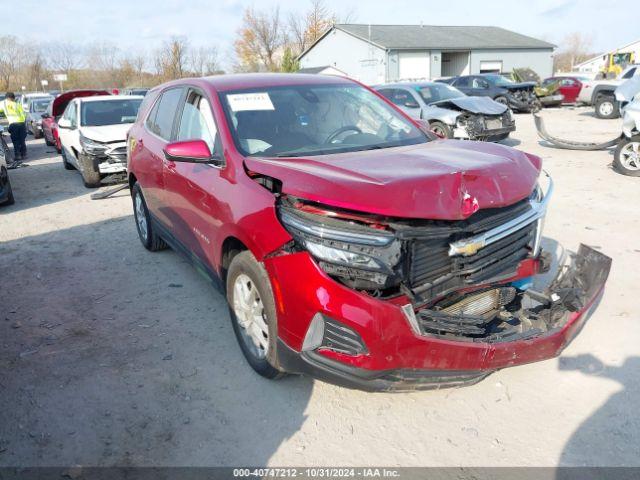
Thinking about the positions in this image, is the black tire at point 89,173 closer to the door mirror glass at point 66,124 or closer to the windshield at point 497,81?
the door mirror glass at point 66,124

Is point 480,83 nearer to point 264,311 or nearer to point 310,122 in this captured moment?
point 310,122

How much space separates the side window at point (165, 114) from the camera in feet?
15.0

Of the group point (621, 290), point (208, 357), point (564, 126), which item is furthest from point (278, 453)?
point (564, 126)

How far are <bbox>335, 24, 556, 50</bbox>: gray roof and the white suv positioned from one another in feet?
98.0

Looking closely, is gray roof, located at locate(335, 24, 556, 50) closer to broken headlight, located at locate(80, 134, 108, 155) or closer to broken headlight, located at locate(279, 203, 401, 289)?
broken headlight, located at locate(80, 134, 108, 155)

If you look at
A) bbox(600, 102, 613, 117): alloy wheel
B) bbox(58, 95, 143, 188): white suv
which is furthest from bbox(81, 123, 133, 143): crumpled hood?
bbox(600, 102, 613, 117): alloy wheel

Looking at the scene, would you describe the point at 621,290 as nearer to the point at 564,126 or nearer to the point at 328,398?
the point at 328,398

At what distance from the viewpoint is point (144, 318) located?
14.0 feet

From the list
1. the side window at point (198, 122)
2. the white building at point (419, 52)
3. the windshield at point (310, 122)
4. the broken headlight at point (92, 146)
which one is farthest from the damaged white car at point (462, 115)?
the white building at point (419, 52)

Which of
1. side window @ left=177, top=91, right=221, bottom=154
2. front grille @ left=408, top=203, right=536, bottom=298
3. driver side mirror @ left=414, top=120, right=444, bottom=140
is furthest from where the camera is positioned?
driver side mirror @ left=414, top=120, right=444, bottom=140

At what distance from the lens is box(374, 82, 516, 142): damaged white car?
1112 cm

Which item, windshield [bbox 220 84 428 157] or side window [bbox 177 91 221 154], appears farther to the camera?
side window [bbox 177 91 221 154]

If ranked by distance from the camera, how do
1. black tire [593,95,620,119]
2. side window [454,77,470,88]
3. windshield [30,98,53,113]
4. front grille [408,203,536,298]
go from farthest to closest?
windshield [30,98,53,113], side window [454,77,470,88], black tire [593,95,620,119], front grille [408,203,536,298]

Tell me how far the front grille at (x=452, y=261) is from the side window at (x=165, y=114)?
2856mm
